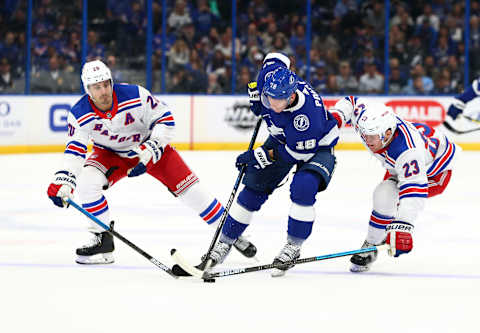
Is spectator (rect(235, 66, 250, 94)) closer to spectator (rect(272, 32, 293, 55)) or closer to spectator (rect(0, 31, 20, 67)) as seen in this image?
spectator (rect(272, 32, 293, 55))

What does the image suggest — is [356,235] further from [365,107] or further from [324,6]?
[324,6]

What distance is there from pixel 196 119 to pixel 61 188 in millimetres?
6664

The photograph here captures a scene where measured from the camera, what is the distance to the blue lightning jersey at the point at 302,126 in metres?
4.13

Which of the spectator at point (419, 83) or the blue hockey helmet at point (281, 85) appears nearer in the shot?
the blue hockey helmet at point (281, 85)

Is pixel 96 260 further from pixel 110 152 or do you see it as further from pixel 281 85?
pixel 281 85

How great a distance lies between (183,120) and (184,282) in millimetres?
6841

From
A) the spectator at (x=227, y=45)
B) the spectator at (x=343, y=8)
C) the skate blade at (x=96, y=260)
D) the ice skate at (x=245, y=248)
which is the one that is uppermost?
the spectator at (x=343, y=8)

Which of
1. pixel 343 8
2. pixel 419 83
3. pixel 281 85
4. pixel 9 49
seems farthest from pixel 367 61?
pixel 281 85

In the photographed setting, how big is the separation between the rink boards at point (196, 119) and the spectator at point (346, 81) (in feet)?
1.20

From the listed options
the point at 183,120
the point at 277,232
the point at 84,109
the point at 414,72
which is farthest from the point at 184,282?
the point at 414,72

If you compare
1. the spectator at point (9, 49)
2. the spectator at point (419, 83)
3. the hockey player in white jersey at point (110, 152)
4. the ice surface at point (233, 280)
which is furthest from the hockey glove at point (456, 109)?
the spectator at point (9, 49)

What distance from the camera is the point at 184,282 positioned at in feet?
13.3

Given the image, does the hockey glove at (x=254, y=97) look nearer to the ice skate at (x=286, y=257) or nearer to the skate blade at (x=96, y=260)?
the ice skate at (x=286, y=257)

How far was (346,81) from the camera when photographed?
11.7 meters
